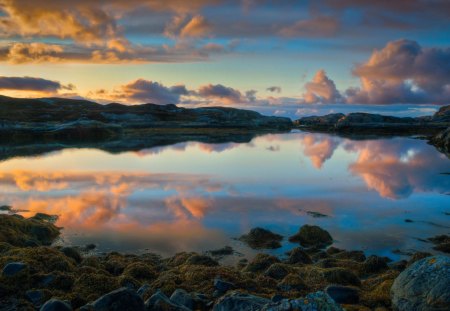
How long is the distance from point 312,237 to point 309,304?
9390 mm

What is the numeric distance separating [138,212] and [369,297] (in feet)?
42.5

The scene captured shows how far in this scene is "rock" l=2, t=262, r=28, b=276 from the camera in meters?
9.54

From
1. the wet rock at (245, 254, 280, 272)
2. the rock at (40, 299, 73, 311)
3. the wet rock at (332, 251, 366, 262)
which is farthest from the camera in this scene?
the wet rock at (332, 251, 366, 262)

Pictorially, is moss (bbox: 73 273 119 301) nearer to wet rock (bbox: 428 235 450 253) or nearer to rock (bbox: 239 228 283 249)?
rock (bbox: 239 228 283 249)

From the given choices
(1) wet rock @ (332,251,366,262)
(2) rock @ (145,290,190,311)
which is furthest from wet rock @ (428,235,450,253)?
(2) rock @ (145,290,190,311)

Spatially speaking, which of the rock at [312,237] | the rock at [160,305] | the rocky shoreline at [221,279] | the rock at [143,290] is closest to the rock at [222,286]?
the rocky shoreline at [221,279]

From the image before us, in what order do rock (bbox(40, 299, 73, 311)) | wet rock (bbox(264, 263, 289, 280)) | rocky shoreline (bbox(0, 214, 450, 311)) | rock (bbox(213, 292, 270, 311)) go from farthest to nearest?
wet rock (bbox(264, 263, 289, 280)) < rocky shoreline (bbox(0, 214, 450, 311)) < rock (bbox(40, 299, 73, 311)) < rock (bbox(213, 292, 270, 311))

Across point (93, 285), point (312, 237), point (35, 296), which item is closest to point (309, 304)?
point (93, 285)

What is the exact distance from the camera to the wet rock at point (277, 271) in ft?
38.2

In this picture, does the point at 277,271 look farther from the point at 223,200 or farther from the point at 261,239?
the point at 223,200

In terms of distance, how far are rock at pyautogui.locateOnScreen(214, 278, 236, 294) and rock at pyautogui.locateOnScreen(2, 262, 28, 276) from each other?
4645 mm

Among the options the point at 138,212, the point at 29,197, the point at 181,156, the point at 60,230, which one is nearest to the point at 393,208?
the point at 138,212

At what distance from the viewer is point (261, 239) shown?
1579 centimetres

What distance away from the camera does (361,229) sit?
17.4 metres
